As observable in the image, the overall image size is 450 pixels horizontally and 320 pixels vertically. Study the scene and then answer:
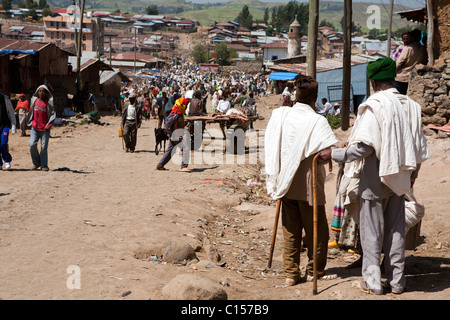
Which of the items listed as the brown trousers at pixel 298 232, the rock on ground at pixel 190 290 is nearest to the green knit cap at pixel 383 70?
the brown trousers at pixel 298 232

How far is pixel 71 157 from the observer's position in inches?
539

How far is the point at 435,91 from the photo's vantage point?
1065 centimetres

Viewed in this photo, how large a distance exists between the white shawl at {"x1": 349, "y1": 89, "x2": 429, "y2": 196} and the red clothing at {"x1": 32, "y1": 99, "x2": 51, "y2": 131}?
7.68 metres

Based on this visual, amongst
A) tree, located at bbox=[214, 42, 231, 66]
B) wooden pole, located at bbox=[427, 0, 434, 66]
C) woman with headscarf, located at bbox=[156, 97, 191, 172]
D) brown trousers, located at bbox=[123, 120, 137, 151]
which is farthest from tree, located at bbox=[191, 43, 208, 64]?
wooden pole, located at bbox=[427, 0, 434, 66]

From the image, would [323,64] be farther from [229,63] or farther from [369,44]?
[229,63]

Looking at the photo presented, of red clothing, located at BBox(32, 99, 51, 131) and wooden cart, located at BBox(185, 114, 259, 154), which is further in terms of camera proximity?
wooden cart, located at BBox(185, 114, 259, 154)

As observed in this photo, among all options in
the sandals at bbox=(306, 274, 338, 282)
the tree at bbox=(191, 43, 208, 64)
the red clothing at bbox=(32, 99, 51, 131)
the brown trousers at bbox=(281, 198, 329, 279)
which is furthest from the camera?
the tree at bbox=(191, 43, 208, 64)

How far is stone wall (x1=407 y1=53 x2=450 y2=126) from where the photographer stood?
1059 cm

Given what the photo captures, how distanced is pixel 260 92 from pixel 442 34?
40.7m

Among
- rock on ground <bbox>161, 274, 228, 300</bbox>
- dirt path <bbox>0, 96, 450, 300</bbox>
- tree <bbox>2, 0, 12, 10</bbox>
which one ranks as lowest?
dirt path <bbox>0, 96, 450, 300</bbox>

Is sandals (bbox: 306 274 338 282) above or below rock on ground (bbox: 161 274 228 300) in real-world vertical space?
below

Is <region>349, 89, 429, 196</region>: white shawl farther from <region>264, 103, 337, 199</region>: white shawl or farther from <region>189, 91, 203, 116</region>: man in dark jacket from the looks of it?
<region>189, 91, 203, 116</region>: man in dark jacket

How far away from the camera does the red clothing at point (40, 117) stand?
10.4m
